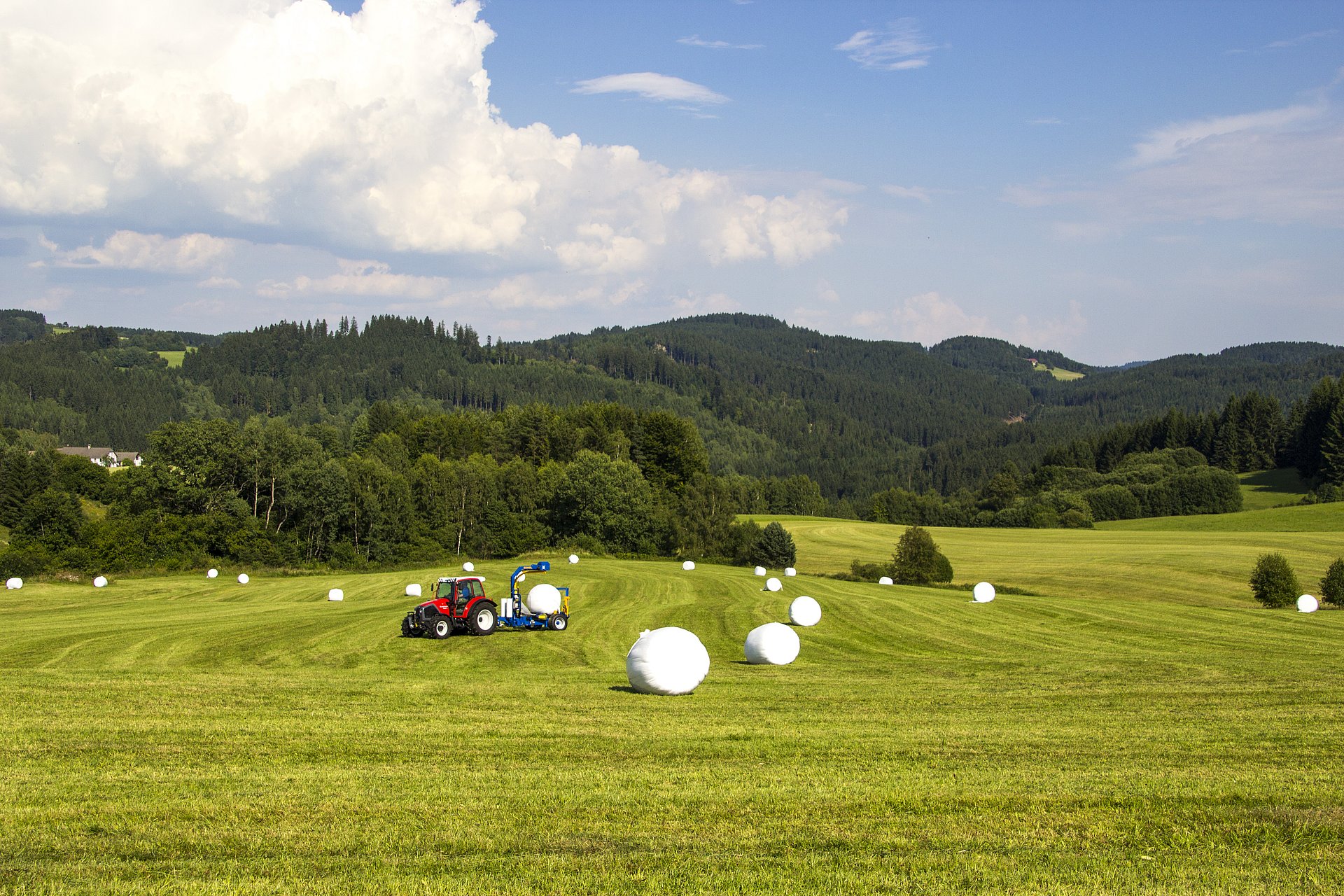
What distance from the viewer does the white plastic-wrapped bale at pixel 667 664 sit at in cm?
1681

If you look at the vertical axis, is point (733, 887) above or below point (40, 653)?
above

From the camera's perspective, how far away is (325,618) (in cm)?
3206

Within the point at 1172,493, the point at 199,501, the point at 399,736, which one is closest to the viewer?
the point at 399,736

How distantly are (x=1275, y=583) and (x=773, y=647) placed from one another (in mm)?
30460

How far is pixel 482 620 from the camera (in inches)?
1064

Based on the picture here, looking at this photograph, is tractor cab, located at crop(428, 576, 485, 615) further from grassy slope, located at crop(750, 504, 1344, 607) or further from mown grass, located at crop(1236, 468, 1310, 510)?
mown grass, located at crop(1236, 468, 1310, 510)

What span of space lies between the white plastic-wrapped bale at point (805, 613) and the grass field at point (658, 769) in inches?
160

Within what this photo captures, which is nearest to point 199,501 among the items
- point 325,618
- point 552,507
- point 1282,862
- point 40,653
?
point 552,507

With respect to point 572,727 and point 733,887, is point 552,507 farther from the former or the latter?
point 733,887

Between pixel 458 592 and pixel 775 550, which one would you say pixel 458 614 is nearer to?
pixel 458 592

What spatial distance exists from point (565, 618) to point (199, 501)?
4921 cm

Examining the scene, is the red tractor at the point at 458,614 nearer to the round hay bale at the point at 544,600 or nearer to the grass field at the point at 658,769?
the grass field at the point at 658,769

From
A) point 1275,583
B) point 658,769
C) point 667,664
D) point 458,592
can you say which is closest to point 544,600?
point 458,592

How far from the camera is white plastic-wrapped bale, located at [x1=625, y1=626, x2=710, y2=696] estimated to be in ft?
55.2
